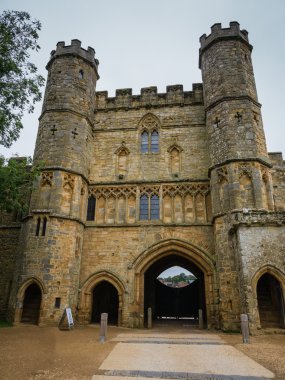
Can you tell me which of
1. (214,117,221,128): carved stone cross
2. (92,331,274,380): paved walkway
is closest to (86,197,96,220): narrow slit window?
(214,117,221,128): carved stone cross

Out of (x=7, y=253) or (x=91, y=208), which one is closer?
(x=91, y=208)

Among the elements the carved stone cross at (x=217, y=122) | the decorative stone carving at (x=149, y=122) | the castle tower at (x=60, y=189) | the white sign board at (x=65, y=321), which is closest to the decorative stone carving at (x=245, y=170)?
the carved stone cross at (x=217, y=122)

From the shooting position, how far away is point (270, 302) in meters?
11.0

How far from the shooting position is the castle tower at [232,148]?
1152cm

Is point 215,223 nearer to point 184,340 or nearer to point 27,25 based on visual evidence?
point 184,340

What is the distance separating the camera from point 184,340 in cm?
883

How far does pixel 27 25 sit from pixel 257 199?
10.7 meters

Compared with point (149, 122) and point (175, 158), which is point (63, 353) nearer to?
point (175, 158)

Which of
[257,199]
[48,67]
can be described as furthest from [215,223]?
[48,67]

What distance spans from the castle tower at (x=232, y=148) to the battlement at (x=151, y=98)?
3.20 feet

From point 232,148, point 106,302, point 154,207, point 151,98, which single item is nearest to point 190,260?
point 154,207

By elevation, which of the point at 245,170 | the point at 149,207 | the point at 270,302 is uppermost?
the point at 245,170

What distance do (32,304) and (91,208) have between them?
16.9ft

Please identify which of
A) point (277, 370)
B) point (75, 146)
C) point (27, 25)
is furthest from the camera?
point (75, 146)
